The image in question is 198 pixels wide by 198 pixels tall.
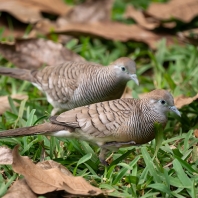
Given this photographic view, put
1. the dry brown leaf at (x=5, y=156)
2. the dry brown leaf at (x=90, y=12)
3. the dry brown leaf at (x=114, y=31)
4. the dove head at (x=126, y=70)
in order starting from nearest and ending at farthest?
the dry brown leaf at (x=5, y=156) < the dove head at (x=126, y=70) < the dry brown leaf at (x=114, y=31) < the dry brown leaf at (x=90, y=12)

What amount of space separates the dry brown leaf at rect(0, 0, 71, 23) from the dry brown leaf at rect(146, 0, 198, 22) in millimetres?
1347

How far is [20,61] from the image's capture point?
6.57 meters

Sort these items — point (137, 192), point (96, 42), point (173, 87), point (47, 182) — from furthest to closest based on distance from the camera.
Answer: point (96, 42), point (173, 87), point (137, 192), point (47, 182)

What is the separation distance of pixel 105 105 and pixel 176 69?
232 cm

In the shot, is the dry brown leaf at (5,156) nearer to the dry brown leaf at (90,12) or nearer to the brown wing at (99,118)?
the brown wing at (99,118)

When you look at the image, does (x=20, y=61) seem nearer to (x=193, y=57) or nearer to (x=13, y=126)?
(x=13, y=126)

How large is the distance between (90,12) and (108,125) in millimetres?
3939

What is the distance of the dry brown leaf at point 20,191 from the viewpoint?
3804mm

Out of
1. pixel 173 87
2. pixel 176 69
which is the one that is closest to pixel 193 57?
pixel 176 69

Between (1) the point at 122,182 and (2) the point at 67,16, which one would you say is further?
(2) the point at 67,16

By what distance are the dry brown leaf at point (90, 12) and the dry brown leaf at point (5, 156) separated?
3639 mm

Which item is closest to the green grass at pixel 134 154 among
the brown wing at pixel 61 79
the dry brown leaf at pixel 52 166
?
the dry brown leaf at pixel 52 166

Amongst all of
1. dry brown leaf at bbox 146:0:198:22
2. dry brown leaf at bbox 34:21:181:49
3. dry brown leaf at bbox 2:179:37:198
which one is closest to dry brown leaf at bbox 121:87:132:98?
dry brown leaf at bbox 34:21:181:49

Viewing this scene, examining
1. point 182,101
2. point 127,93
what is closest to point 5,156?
point 182,101
